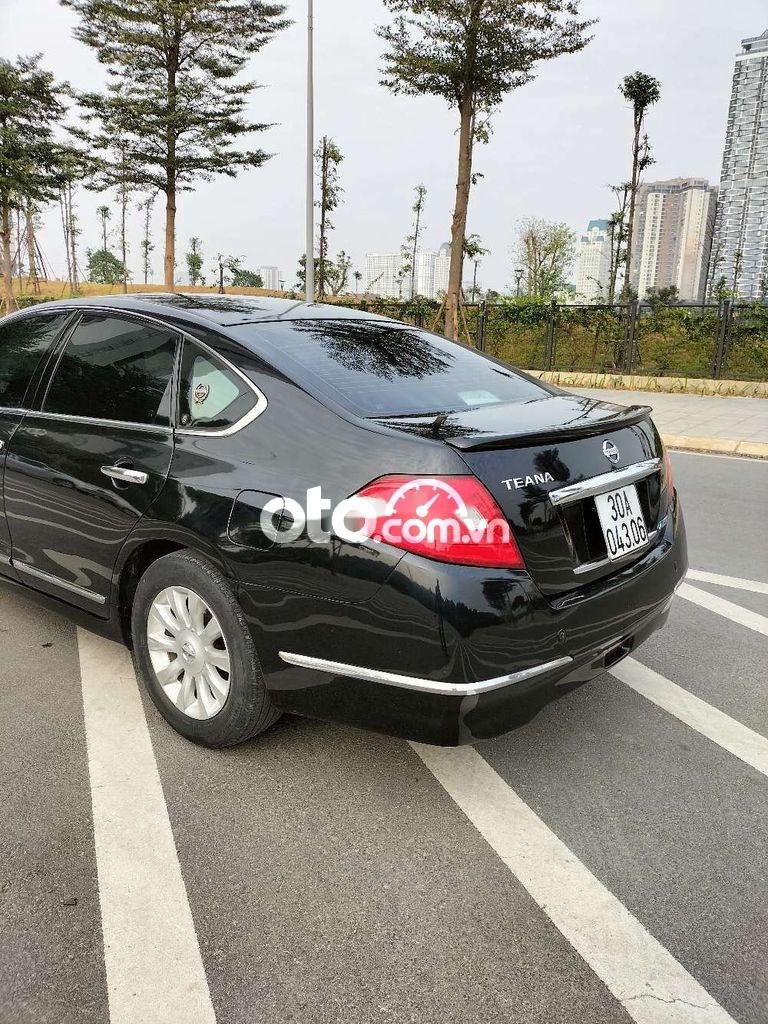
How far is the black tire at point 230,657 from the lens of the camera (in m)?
2.57

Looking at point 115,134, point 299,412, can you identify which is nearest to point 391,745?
point 299,412

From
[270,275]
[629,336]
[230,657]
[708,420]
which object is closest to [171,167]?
[629,336]

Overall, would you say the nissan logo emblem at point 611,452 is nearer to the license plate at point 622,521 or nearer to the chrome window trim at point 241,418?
the license plate at point 622,521

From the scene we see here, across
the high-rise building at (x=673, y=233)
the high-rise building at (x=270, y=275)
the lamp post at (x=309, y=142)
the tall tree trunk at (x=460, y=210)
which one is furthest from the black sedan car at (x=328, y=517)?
→ the high-rise building at (x=270, y=275)

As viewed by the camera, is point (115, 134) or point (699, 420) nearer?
point (699, 420)

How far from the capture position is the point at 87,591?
3.15 meters

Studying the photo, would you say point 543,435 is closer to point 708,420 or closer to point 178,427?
point 178,427

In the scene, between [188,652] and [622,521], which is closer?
[622,521]

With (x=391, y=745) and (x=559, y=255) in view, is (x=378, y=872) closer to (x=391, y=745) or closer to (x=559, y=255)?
(x=391, y=745)

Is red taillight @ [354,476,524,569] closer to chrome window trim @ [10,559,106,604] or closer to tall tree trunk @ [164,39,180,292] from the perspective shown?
chrome window trim @ [10,559,106,604]

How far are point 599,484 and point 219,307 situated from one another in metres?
1.65

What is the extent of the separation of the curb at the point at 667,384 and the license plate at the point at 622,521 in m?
14.1

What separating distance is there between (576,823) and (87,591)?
1962 millimetres

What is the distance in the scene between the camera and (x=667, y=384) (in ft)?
53.8
